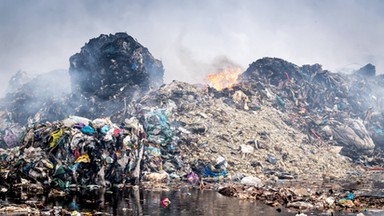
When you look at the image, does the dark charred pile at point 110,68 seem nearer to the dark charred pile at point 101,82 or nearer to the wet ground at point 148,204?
the dark charred pile at point 101,82

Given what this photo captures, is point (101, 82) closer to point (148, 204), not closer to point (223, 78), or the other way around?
point (223, 78)

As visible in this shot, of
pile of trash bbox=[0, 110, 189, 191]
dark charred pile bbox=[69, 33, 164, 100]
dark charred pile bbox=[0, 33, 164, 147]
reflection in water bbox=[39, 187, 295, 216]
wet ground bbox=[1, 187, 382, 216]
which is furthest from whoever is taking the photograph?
dark charred pile bbox=[69, 33, 164, 100]

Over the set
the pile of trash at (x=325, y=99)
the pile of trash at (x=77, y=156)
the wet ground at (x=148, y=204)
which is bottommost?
the wet ground at (x=148, y=204)

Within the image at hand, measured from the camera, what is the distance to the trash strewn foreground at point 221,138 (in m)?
15.6

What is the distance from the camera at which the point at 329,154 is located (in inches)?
1231

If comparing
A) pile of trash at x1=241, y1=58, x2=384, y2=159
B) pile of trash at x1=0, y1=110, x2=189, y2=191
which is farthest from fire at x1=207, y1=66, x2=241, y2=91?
pile of trash at x1=0, y1=110, x2=189, y2=191

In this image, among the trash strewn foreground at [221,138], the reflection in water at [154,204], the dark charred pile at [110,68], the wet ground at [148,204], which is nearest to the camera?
the wet ground at [148,204]

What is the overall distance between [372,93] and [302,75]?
36.6ft

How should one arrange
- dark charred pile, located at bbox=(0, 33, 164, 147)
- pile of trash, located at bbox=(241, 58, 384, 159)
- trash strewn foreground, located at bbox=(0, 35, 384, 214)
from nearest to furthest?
trash strewn foreground, located at bbox=(0, 35, 384, 214) < pile of trash, located at bbox=(241, 58, 384, 159) < dark charred pile, located at bbox=(0, 33, 164, 147)

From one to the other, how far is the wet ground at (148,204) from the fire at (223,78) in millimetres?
35709

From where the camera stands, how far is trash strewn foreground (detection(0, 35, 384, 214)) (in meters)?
15.6

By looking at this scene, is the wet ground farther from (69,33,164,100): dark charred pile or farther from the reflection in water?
(69,33,164,100): dark charred pile

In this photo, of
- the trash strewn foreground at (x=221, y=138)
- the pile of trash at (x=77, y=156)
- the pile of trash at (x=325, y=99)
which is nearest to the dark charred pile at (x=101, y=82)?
the trash strewn foreground at (x=221, y=138)

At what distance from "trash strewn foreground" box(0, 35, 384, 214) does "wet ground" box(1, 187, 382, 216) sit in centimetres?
133
